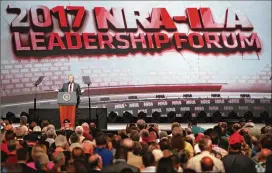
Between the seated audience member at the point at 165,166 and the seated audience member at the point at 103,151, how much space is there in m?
1.29

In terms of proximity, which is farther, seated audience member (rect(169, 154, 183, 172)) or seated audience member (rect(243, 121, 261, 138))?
seated audience member (rect(243, 121, 261, 138))

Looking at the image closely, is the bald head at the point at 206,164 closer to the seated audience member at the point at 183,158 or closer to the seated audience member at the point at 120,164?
the seated audience member at the point at 183,158

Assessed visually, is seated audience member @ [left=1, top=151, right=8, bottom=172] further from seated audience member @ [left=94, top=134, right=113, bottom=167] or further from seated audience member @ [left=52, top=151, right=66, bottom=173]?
seated audience member @ [left=94, top=134, right=113, bottom=167]

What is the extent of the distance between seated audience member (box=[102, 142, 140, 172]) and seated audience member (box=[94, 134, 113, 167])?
0.45m

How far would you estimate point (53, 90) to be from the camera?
15984mm

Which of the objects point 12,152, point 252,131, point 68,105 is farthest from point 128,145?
point 68,105

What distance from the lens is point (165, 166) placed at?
5.73 meters

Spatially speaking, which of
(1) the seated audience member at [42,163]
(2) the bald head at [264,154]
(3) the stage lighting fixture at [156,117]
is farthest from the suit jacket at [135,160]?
(3) the stage lighting fixture at [156,117]

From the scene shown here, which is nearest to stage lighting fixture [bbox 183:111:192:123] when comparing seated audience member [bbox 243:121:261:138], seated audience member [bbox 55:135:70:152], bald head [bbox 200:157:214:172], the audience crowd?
seated audience member [bbox 243:121:261:138]

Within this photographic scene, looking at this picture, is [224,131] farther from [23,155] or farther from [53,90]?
[53,90]

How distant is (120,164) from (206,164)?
2.75ft

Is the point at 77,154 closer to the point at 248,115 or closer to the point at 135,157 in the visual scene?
the point at 135,157

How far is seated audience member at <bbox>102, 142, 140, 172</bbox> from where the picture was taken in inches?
242

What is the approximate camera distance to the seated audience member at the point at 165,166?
→ 572cm
